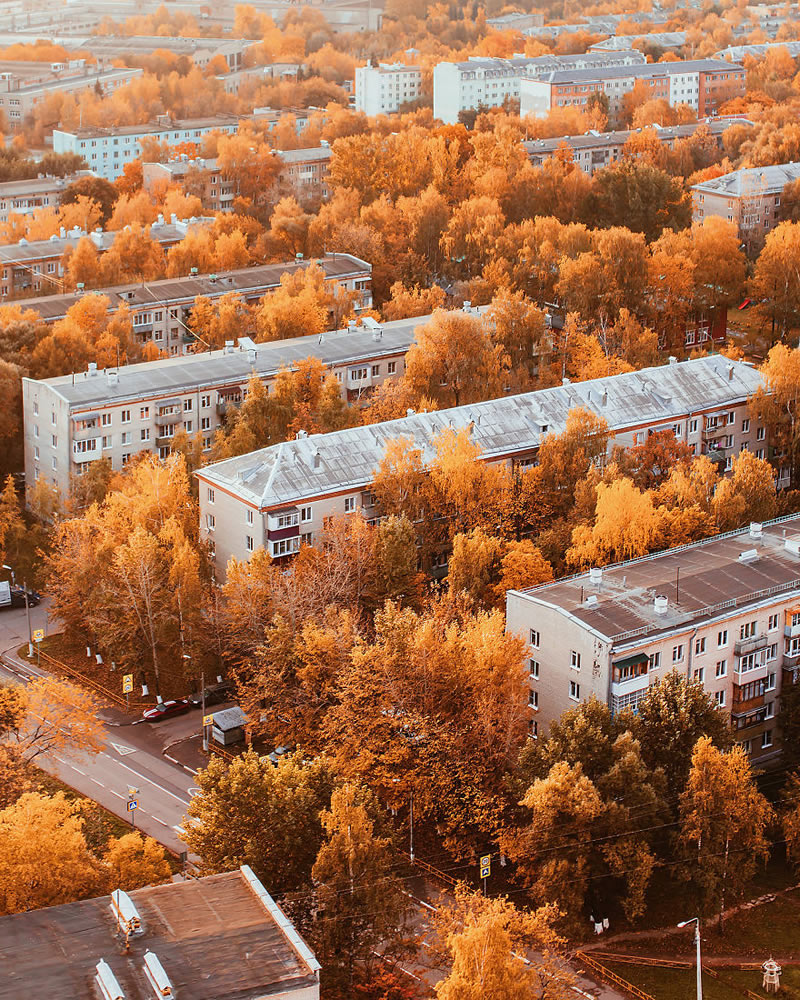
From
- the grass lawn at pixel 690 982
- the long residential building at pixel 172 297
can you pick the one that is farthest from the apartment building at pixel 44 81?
the grass lawn at pixel 690 982

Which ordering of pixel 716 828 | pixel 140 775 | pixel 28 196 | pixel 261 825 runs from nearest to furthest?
1. pixel 261 825
2. pixel 716 828
3. pixel 140 775
4. pixel 28 196

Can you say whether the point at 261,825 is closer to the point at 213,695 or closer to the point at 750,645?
the point at 213,695

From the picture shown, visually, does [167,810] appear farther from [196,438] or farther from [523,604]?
[196,438]

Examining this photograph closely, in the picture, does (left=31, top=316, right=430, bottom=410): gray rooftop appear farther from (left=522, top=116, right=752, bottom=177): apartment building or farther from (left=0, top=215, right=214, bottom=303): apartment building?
(left=522, top=116, right=752, bottom=177): apartment building

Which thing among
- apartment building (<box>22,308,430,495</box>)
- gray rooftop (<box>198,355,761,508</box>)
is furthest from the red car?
apartment building (<box>22,308,430,495</box>)

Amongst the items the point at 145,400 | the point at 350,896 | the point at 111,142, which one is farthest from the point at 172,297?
the point at 111,142

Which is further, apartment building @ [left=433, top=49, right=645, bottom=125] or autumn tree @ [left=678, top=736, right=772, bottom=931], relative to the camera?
apartment building @ [left=433, top=49, right=645, bottom=125]

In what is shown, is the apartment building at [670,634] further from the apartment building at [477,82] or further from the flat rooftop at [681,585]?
the apartment building at [477,82]
